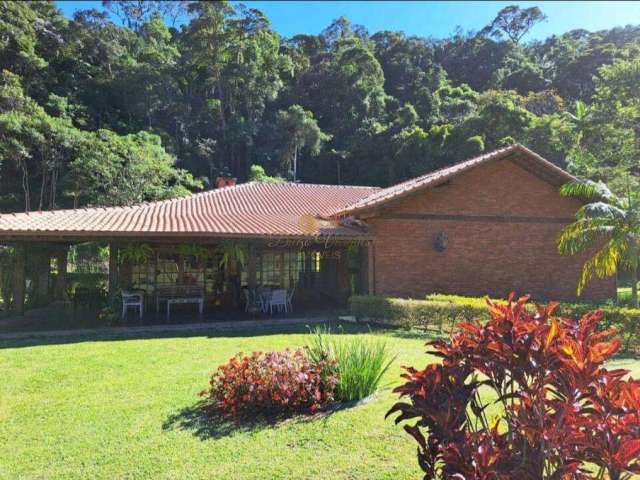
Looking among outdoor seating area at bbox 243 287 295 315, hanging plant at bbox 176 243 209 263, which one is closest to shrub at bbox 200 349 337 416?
outdoor seating area at bbox 243 287 295 315

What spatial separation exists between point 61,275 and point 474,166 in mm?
15008

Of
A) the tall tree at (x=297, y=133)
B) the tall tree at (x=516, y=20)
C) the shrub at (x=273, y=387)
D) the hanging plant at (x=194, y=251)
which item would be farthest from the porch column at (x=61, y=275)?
the tall tree at (x=516, y=20)

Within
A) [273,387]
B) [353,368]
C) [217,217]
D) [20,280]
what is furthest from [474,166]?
[20,280]

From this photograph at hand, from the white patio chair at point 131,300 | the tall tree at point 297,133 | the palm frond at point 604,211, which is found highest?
the tall tree at point 297,133

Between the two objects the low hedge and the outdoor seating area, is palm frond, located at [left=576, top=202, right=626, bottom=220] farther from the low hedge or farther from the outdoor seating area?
the outdoor seating area

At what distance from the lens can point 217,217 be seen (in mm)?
14391

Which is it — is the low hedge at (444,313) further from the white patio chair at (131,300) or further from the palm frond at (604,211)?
the white patio chair at (131,300)

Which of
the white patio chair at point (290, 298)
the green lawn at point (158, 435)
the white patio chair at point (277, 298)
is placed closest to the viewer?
the green lawn at point (158, 435)

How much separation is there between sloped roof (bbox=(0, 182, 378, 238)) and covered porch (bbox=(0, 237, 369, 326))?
57 cm

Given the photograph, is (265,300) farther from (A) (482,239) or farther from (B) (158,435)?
(B) (158,435)

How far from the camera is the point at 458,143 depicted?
34656mm

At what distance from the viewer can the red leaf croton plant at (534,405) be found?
7.37 feet

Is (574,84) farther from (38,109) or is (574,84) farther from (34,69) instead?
(34,69)

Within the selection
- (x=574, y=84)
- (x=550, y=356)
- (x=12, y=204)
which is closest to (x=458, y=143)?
(x=574, y=84)
